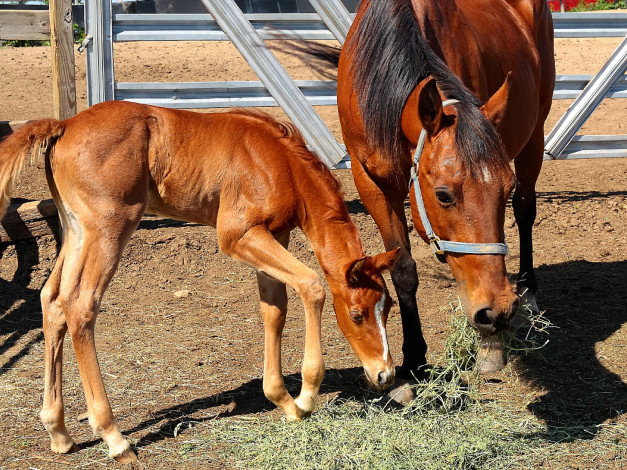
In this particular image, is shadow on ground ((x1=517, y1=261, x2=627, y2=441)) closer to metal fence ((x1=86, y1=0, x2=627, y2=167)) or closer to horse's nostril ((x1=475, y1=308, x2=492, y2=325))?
horse's nostril ((x1=475, y1=308, x2=492, y2=325))

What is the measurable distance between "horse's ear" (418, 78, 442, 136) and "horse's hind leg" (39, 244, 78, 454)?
1.99 metres

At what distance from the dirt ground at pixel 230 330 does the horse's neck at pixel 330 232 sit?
0.94 metres

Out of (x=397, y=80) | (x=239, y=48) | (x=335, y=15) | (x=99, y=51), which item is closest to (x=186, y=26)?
(x=239, y=48)

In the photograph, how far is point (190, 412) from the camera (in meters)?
3.86

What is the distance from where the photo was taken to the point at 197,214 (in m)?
3.94

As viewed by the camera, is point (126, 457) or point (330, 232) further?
point (330, 232)

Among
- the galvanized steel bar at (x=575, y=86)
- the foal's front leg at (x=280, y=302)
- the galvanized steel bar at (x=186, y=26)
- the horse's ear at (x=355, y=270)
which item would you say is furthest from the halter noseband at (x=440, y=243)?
the galvanized steel bar at (x=575, y=86)

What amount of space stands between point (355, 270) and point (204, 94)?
12.5 ft

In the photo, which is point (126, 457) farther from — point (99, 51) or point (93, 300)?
point (99, 51)

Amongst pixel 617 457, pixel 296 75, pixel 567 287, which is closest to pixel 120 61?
pixel 296 75

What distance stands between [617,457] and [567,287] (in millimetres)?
2576

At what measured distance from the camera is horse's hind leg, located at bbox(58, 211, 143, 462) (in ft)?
10.9

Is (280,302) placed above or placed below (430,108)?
below

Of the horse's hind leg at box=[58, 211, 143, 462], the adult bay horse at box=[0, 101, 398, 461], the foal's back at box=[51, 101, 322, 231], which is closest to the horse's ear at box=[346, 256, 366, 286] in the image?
the adult bay horse at box=[0, 101, 398, 461]
